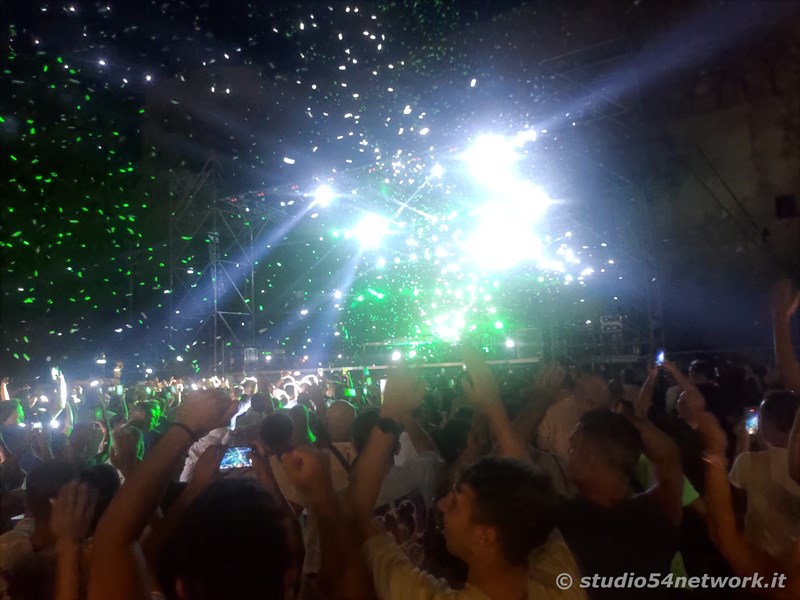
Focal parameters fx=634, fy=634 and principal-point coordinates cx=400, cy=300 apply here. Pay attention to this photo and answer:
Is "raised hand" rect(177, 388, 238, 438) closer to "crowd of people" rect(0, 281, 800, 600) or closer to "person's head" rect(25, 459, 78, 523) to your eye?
"crowd of people" rect(0, 281, 800, 600)

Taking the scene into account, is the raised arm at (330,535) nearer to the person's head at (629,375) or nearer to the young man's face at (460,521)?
the young man's face at (460,521)

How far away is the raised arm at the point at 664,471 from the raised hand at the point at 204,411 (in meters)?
1.46

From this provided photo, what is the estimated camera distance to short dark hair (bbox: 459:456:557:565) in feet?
5.03

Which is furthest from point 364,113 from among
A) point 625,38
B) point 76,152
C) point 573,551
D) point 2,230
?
point 573,551

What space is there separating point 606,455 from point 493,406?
17.8 inches

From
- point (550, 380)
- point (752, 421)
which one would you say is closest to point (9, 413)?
point (550, 380)

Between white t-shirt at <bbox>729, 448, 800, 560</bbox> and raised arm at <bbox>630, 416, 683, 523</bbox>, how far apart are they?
12.5 inches

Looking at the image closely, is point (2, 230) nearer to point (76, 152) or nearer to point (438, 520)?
point (76, 152)

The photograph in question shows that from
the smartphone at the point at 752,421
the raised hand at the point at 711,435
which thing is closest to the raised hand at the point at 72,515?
the raised hand at the point at 711,435

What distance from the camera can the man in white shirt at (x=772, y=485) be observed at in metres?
2.30

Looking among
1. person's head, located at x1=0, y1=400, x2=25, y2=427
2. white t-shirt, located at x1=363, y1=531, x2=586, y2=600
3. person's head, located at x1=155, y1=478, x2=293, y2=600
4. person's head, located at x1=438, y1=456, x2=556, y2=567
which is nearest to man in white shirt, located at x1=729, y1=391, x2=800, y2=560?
white t-shirt, located at x1=363, y1=531, x2=586, y2=600

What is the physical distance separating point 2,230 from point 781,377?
16.8 ft

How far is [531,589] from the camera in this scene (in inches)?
60.8

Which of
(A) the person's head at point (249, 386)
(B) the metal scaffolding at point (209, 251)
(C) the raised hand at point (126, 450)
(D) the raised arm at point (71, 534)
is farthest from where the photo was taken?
(B) the metal scaffolding at point (209, 251)
